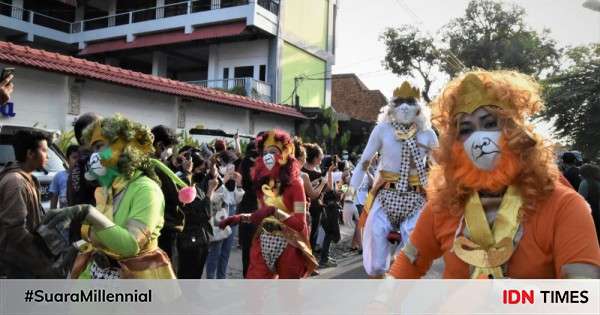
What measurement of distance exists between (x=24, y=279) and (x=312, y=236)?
5.52 m

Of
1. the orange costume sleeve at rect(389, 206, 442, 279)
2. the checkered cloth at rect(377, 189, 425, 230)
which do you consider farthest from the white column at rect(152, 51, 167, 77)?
the orange costume sleeve at rect(389, 206, 442, 279)

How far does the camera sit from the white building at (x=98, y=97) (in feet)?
36.0

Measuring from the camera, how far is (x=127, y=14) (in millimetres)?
27281

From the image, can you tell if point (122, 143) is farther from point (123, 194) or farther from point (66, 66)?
point (66, 66)

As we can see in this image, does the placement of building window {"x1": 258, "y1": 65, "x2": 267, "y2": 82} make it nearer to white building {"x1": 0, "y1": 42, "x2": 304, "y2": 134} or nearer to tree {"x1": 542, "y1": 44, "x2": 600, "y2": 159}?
white building {"x1": 0, "y1": 42, "x2": 304, "y2": 134}

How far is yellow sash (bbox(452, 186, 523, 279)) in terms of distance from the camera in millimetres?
1797

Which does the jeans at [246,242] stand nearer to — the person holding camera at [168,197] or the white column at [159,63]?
the person holding camera at [168,197]

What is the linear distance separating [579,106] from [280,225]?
18.1 m

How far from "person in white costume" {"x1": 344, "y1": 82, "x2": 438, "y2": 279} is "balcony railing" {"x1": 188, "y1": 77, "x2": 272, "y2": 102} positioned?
57.8 ft

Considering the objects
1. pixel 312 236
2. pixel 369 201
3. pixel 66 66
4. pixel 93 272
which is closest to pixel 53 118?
pixel 66 66

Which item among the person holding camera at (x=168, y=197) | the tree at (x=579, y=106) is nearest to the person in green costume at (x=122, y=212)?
the person holding camera at (x=168, y=197)

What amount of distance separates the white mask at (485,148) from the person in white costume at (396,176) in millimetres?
2605

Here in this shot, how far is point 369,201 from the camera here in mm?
4805

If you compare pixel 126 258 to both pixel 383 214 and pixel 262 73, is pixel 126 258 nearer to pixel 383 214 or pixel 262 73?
pixel 383 214
